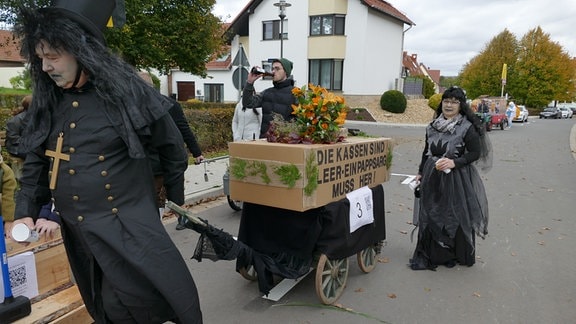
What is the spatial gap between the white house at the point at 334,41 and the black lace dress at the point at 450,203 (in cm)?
2332

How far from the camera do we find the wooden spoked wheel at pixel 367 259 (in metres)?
4.20

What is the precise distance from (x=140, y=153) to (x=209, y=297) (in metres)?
2.20

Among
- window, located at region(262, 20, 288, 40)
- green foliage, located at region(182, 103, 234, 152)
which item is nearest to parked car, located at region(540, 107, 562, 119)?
window, located at region(262, 20, 288, 40)

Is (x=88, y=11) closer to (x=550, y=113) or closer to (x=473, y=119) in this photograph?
(x=473, y=119)

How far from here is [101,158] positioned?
6.51ft

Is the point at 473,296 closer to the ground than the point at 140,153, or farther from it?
closer to the ground

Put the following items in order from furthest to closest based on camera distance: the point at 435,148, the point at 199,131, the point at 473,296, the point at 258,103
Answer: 1. the point at 199,131
2. the point at 258,103
3. the point at 435,148
4. the point at 473,296

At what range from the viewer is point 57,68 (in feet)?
6.30

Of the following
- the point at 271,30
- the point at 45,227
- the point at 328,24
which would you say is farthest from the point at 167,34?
the point at 271,30

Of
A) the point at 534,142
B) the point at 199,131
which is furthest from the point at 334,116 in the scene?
the point at 534,142

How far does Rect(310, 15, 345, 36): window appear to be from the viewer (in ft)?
93.8

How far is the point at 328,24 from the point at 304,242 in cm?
2712

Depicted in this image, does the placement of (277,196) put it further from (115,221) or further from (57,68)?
(57,68)

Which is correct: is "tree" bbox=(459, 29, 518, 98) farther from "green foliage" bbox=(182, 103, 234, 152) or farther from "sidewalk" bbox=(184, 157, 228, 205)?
"sidewalk" bbox=(184, 157, 228, 205)
